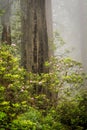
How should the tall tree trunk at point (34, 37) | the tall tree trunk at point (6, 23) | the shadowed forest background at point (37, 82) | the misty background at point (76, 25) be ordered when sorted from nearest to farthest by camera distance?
1. the shadowed forest background at point (37, 82)
2. the tall tree trunk at point (34, 37)
3. the tall tree trunk at point (6, 23)
4. the misty background at point (76, 25)

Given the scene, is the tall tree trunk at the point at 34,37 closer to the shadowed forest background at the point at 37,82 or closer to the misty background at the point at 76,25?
the shadowed forest background at the point at 37,82

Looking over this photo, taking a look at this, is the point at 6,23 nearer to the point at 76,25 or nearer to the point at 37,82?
the point at 37,82

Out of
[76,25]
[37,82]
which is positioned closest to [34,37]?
[37,82]

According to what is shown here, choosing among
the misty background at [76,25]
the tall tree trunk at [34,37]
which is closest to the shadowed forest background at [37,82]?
the tall tree trunk at [34,37]

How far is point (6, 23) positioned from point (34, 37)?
1.51m

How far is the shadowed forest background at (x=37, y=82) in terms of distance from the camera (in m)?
7.34

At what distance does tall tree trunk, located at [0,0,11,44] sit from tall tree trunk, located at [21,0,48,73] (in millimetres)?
796

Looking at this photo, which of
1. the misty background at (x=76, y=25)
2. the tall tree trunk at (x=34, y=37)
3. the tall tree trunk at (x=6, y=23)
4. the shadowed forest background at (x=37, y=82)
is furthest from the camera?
the misty background at (x=76, y=25)

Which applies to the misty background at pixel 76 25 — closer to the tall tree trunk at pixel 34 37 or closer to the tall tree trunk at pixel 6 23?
the tall tree trunk at pixel 6 23

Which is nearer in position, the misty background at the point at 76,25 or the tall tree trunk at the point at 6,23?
the tall tree trunk at the point at 6,23

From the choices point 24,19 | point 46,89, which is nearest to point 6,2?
point 24,19

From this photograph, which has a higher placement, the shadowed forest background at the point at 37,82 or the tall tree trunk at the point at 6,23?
the tall tree trunk at the point at 6,23

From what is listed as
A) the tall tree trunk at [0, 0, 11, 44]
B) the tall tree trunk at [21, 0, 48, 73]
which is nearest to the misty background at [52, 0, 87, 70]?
the tall tree trunk at [0, 0, 11, 44]

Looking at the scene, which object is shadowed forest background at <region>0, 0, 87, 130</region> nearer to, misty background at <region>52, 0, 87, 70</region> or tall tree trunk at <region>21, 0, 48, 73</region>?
tall tree trunk at <region>21, 0, 48, 73</region>
